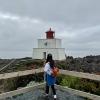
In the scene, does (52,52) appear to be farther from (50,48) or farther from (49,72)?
(49,72)

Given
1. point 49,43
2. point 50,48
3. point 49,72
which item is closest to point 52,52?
point 50,48

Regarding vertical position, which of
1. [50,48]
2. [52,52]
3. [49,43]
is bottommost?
[52,52]

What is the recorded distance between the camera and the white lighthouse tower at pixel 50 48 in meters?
22.6

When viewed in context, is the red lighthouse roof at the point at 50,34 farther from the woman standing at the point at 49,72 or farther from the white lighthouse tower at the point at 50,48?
the woman standing at the point at 49,72

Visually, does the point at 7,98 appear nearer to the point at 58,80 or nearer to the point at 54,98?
the point at 54,98

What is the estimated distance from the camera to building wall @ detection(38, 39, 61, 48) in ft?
74.4

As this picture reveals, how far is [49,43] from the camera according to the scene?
74.6 feet

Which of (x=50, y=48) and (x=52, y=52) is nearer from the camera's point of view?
(x=52, y=52)

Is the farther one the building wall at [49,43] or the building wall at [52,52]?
the building wall at [49,43]

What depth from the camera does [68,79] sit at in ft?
37.3

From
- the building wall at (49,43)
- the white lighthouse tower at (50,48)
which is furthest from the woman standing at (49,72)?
the building wall at (49,43)

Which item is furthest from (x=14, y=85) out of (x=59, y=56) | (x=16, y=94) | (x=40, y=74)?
(x=59, y=56)

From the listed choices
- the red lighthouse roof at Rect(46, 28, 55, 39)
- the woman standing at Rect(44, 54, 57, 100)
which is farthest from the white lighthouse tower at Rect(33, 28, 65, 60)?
the woman standing at Rect(44, 54, 57, 100)

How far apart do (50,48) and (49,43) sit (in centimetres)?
41
